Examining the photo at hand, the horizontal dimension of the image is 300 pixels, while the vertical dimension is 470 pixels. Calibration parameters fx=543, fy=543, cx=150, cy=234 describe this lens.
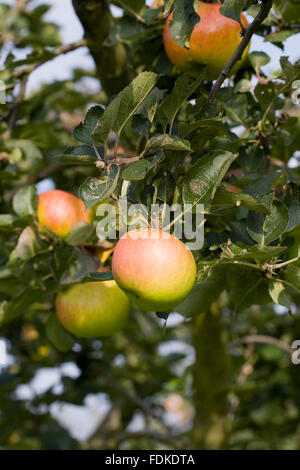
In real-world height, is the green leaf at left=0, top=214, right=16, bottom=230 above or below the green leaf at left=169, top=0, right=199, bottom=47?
below

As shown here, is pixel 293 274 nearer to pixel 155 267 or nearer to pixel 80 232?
pixel 155 267

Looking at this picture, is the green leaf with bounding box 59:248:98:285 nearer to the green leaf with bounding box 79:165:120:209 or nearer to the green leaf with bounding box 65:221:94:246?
the green leaf with bounding box 65:221:94:246

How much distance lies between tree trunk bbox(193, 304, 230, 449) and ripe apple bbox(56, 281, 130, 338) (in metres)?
0.74

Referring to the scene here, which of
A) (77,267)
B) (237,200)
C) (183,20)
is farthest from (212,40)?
(77,267)

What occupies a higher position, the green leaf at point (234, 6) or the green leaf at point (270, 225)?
the green leaf at point (234, 6)

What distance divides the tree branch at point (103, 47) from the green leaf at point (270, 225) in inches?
23.3

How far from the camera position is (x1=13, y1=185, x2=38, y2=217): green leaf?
1039 millimetres

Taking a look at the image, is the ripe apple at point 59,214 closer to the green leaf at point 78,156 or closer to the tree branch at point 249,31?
the green leaf at point 78,156

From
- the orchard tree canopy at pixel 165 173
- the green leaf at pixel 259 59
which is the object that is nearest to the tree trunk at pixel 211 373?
the orchard tree canopy at pixel 165 173

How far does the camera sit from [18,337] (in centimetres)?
210

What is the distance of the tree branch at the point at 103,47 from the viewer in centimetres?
115

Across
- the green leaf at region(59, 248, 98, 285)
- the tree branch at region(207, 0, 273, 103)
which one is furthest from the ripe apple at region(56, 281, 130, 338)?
the tree branch at region(207, 0, 273, 103)
